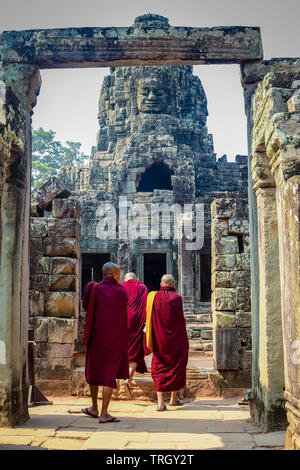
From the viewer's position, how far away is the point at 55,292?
8.38 meters

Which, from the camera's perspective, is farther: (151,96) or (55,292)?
(151,96)

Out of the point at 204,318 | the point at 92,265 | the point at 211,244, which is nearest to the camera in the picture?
the point at 211,244

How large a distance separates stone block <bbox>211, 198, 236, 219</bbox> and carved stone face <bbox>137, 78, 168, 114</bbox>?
54.7ft

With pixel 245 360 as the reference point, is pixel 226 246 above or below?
above

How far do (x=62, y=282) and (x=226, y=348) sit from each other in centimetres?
267

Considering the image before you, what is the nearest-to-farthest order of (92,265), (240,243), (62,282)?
(62,282), (240,243), (92,265)

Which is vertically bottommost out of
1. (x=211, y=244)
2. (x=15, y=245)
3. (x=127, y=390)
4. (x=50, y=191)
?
(x=127, y=390)

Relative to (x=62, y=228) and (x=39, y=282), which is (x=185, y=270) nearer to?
(x=62, y=228)

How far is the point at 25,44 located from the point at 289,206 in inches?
140

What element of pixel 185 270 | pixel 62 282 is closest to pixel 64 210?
pixel 62 282

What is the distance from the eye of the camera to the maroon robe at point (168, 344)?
23.0ft

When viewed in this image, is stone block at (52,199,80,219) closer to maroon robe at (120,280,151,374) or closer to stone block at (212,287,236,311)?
maroon robe at (120,280,151,374)
